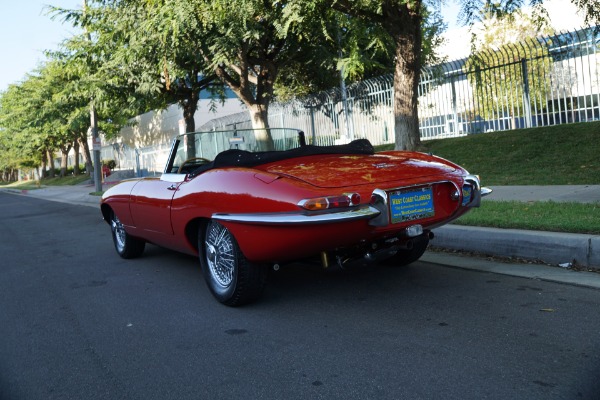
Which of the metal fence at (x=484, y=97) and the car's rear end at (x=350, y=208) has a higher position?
the metal fence at (x=484, y=97)

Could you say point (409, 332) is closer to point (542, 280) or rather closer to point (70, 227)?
point (542, 280)

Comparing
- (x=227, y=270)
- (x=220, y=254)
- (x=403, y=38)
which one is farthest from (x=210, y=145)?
(x=403, y=38)

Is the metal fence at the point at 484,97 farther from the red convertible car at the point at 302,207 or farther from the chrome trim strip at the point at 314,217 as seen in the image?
the chrome trim strip at the point at 314,217

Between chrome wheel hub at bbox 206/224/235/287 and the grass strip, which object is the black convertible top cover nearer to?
chrome wheel hub at bbox 206/224/235/287

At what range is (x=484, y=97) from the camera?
15812 mm

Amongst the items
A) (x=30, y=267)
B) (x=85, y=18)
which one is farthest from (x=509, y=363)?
(x=85, y=18)

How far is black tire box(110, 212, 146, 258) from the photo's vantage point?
22.8ft

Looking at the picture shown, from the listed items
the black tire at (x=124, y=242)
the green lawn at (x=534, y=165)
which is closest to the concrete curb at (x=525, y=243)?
the green lawn at (x=534, y=165)

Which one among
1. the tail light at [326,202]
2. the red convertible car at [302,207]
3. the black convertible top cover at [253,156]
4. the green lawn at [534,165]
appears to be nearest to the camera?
the tail light at [326,202]

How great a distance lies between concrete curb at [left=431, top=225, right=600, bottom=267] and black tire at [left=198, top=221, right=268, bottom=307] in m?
2.59

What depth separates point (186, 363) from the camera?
3.44m

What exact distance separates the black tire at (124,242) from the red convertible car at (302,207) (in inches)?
65.6

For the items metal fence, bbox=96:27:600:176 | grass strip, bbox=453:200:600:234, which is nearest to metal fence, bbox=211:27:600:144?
metal fence, bbox=96:27:600:176

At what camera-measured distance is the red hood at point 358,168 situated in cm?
405
